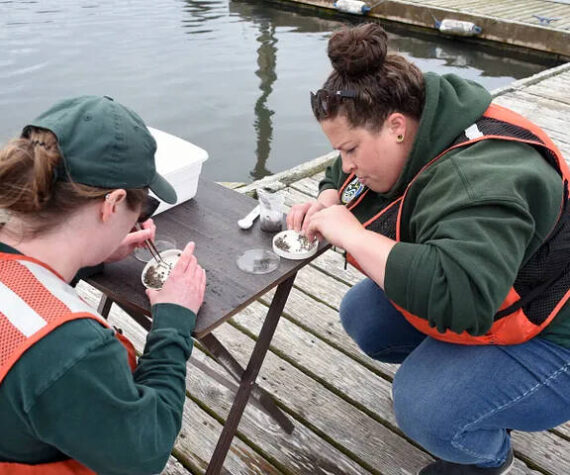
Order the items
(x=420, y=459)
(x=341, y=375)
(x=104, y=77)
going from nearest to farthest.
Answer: (x=420, y=459), (x=341, y=375), (x=104, y=77)

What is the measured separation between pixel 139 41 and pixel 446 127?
11872mm

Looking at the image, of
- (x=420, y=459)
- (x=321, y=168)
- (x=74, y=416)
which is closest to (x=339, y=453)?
(x=420, y=459)

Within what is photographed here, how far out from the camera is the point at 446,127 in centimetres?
170

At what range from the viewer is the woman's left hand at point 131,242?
184cm

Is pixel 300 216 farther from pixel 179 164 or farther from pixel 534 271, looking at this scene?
pixel 534 271

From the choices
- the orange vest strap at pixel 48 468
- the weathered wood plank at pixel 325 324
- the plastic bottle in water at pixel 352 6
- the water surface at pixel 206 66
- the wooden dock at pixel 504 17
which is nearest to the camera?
the orange vest strap at pixel 48 468

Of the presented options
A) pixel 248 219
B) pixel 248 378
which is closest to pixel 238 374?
pixel 248 378

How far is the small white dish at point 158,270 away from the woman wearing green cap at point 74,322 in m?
0.25

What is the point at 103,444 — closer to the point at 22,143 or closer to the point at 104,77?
the point at 22,143

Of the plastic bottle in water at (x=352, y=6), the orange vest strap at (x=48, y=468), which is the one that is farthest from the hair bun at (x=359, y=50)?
the plastic bottle in water at (x=352, y=6)

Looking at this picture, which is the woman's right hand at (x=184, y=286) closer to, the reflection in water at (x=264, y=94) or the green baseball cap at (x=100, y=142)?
the green baseball cap at (x=100, y=142)

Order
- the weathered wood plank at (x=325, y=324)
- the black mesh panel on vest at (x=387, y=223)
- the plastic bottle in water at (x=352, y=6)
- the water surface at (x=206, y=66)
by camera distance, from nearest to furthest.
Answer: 1. the black mesh panel on vest at (x=387, y=223)
2. the weathered wood plank at (x=325, y=324)
3. the water surface at (x=206, y=66)
4. the plastic bottle in water at (x=352, y=6)

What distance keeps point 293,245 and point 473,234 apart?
28.1 inches

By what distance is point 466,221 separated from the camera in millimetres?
1445
